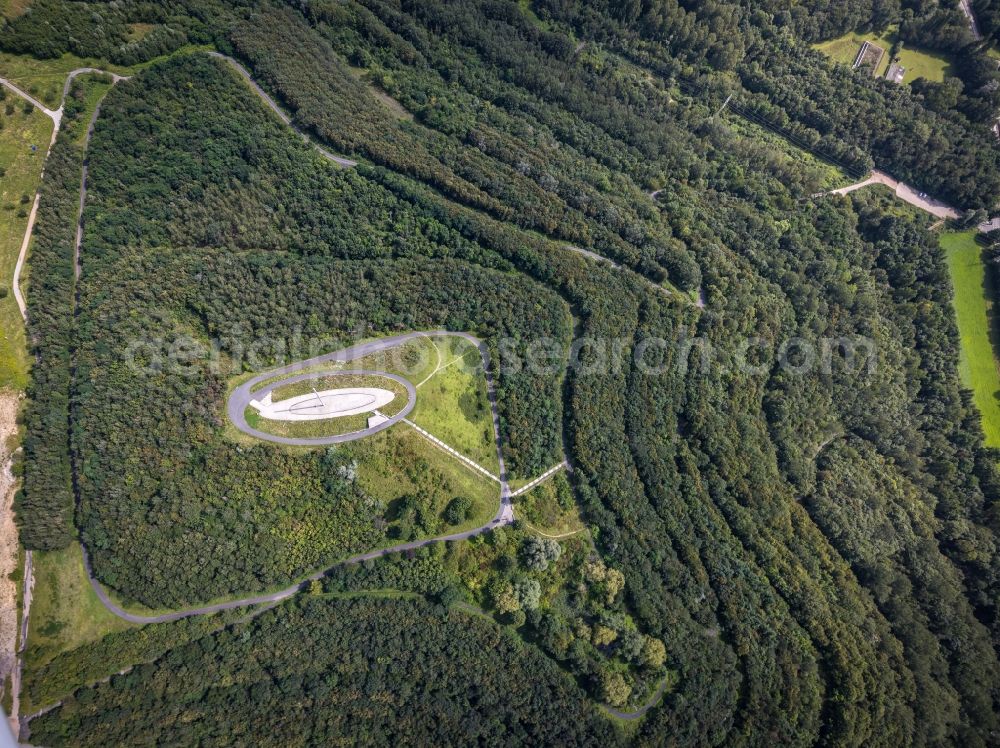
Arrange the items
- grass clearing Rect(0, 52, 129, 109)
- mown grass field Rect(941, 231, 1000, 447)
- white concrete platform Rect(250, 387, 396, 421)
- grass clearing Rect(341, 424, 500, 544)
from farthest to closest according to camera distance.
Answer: mown grass field Rect(941, 231, 1000, 447) → grass clearing Rect(0, 52, 129, 109) → white concrete platform Rect(250, 387, 396, 421) → grass clearing Rect(341, 424, 500, 544)

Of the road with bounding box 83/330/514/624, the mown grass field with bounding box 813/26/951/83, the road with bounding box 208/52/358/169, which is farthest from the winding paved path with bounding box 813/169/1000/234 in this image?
the road with bounding box 208/52/358/169

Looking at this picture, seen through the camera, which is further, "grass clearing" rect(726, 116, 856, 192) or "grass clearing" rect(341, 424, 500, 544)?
"grass clearing" rect(726, 116, 856, 192)

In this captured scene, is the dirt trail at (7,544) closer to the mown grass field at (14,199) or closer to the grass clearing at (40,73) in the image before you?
the mown grass field at (14,199)

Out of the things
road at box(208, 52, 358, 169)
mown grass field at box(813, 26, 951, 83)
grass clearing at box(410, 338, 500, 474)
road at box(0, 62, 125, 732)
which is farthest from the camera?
mown grass field at box(813, 26, 951, 83)

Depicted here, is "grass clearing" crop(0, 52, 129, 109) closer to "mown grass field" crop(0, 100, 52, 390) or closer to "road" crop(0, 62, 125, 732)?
"road" crop(0, 62, 125, 732)

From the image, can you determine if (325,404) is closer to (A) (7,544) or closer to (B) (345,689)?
(B) (345,689)

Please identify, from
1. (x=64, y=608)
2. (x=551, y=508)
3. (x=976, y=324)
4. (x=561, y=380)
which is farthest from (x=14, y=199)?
(x=976, y=324)
